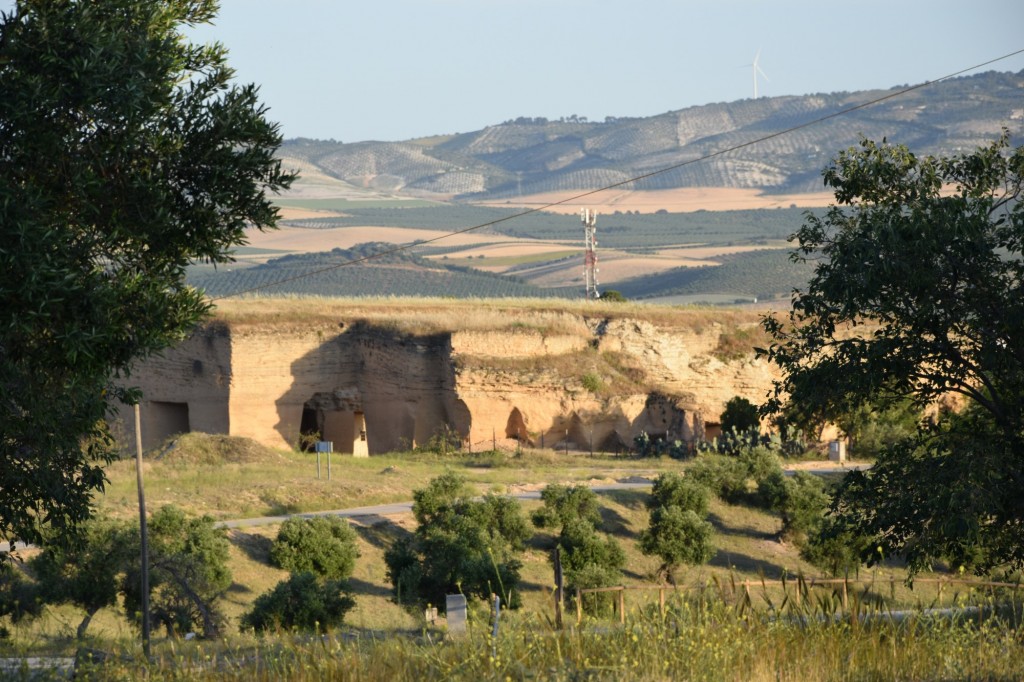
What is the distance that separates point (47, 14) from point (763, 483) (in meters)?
22.6

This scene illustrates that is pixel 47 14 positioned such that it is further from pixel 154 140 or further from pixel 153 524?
pixel 153 524

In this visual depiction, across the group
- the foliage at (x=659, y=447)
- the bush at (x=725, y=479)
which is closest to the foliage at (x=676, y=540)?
the bush at (x=725, y=479)

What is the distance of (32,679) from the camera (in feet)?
25.5

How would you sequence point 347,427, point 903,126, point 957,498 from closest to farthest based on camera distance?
point 957,498, point 347,427, point 903,126

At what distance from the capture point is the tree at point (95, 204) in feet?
25.6

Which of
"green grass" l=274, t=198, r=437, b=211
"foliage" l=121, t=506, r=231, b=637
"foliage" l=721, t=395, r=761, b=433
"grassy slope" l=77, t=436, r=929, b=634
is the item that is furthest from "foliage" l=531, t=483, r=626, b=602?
"green grass" l=274, t=198, r=437, b=211

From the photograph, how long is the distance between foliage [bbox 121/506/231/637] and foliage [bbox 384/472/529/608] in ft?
9.61

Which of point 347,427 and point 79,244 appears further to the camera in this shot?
point 347,427

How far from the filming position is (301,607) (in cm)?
1784

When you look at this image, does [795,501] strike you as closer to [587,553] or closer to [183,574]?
[587,553]

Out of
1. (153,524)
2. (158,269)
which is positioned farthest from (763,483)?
(158,269)

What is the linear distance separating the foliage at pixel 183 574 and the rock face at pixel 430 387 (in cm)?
1472

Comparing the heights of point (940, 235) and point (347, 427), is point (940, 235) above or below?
above

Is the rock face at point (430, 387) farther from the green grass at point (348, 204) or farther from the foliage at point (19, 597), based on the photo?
the green grass at point (348, 204)
